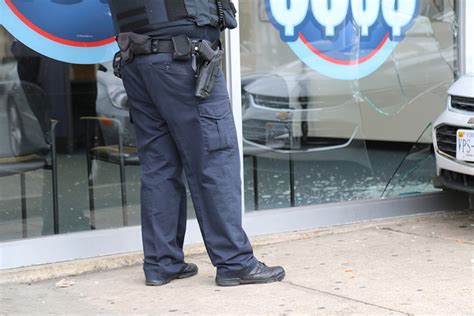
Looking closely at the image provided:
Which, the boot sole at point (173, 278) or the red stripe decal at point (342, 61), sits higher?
the red stripe decal at point (342, 61)

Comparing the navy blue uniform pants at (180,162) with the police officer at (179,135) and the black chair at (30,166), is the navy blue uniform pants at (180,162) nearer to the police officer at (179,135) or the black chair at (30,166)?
the police officer at (179,135)

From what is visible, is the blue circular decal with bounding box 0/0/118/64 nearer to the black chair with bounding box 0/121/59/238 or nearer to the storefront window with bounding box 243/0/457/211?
the black chair with bounding box 0/121/59/238

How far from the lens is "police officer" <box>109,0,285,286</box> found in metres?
4.69

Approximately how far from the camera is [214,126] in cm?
475

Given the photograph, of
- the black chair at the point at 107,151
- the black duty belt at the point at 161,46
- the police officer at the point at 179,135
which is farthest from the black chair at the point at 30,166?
the black duty belt at the point at 161,46

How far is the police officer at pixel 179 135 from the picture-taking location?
4.69m

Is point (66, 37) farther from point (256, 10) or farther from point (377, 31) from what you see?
point (377, 31)

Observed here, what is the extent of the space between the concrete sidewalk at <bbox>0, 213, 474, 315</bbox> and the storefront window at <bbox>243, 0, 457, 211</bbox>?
0.65 metres

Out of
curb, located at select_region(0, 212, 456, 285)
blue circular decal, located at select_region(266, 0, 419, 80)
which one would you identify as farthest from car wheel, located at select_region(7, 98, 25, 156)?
blue circular decal, located at select_region(266, 0, 419, 80)

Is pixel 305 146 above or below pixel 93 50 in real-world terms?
below

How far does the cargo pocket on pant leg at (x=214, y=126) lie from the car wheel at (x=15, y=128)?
4.13 feet

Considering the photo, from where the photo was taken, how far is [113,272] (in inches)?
213

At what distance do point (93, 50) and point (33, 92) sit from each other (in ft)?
1.46

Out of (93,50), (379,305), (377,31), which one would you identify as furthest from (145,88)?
(377,31)
